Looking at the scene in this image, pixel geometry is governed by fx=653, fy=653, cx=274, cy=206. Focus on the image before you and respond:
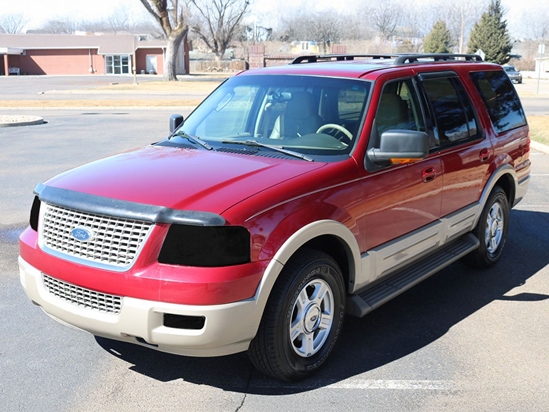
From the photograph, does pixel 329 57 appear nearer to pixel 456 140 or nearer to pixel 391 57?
pixel 391 57

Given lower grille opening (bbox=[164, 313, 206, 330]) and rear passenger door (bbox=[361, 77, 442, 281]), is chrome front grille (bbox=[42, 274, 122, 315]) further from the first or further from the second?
rear passenger door (bbox=[361, 77, 442, 281])

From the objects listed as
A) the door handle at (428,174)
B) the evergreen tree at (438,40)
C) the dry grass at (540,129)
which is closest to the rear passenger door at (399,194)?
the door handle at (428,174)

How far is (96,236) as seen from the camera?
12.0ft

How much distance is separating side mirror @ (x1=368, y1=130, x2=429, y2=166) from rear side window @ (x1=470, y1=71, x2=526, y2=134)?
201cm

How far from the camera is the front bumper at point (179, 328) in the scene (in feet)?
11.3

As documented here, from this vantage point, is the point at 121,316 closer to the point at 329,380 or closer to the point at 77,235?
the point at 77,235

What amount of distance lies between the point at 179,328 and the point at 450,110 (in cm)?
317

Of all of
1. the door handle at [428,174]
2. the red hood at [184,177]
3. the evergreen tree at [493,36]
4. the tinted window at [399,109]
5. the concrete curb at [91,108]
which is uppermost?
the evergreen tree at [493,36]

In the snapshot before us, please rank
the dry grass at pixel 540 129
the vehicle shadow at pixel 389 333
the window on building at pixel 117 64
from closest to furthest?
the vehicle shadow at pixel 389 333, the dry grass at pixel 540 129, the window on building at pixel 117 64

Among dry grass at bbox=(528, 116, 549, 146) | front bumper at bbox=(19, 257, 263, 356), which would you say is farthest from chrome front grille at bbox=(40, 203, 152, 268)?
dry grass at bbox=(528, 116, 549, 146)

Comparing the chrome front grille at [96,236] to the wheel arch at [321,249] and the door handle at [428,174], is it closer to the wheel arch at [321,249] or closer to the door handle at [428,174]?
the wheel arch at [321,249]

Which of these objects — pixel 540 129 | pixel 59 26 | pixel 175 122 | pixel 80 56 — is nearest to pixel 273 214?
pixel 175 122

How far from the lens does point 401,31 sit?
118688 millimetres

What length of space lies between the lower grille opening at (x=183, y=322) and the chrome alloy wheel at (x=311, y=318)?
2.11ft
